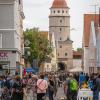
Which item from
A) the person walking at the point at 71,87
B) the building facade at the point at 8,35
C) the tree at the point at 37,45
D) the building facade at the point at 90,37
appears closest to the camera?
the person walking at the point at 71,87

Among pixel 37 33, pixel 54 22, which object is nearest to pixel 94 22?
pixel 37 33

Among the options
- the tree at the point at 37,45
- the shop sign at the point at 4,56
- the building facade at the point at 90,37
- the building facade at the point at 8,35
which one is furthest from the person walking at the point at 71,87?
the tree at the point at 37,45

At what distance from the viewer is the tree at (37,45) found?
116 metres

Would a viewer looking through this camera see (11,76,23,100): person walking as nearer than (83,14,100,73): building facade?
Yes

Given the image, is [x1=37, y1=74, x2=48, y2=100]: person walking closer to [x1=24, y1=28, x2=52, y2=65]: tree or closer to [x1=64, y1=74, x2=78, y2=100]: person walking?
[x1=64, y1=74, x2=78, y2=100]: person walking

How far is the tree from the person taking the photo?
11561cm

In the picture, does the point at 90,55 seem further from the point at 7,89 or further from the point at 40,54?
the point at 7,89

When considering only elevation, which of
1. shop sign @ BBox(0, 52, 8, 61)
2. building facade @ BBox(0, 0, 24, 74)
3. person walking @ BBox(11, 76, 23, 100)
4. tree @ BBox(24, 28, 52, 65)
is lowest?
person walking @ BBox(11, 76, 23, 100)

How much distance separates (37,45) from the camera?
11744 cm

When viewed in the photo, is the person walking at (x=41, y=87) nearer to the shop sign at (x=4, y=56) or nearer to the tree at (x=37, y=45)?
the shop sign at (x=4, y=56)

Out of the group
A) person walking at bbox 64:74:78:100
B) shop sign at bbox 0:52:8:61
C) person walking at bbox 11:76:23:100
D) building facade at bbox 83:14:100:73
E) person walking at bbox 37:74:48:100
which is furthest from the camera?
building facade at bbox 83:14:100:73

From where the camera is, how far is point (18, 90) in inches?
1184

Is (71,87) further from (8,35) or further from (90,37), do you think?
(90,37)

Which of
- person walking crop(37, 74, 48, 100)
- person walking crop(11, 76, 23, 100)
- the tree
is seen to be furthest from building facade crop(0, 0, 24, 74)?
the tree
